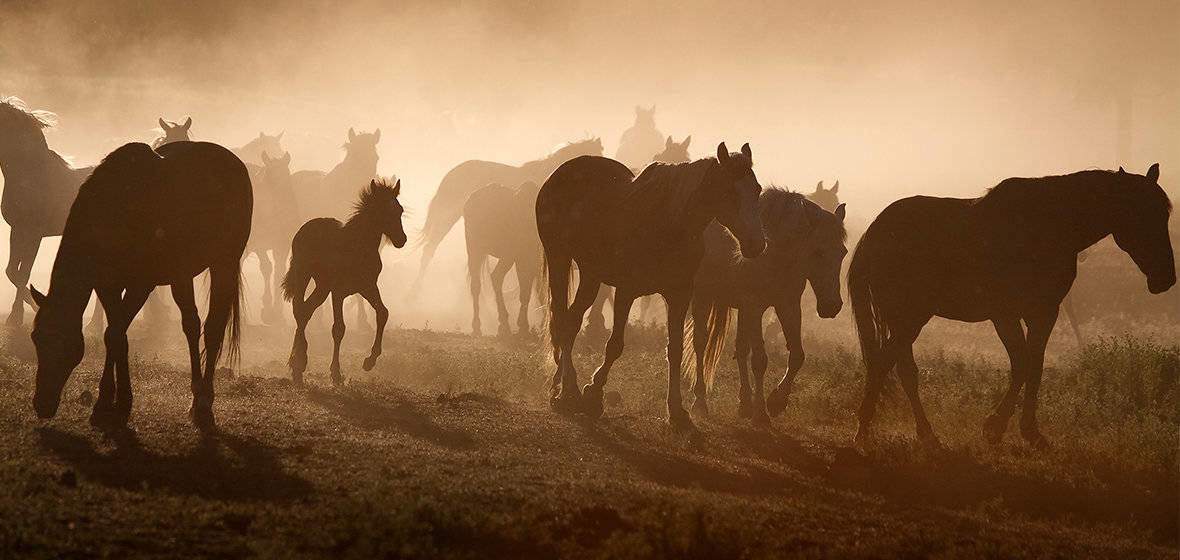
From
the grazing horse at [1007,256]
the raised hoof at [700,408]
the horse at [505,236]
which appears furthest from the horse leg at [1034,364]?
the horse at [505,236]

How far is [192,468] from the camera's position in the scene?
6.64m

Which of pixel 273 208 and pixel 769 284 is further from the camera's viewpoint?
pixel 273 208

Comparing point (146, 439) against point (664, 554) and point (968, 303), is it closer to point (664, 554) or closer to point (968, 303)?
point (664, 554)

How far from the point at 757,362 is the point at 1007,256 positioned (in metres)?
3.05

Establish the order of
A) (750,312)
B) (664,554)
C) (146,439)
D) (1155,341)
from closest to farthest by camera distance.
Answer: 1. (664,554)
2. (146,439)
3. (750,312)
4. (1155,341)

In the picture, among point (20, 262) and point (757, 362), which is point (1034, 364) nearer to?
point (757, 362)

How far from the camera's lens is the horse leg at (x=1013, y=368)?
968cm

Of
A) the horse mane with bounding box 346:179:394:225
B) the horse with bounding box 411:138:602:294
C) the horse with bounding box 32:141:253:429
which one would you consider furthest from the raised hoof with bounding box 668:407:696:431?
the horse with bounding box 411:138:602:294

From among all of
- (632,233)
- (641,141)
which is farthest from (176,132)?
(641,141)

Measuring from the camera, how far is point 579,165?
11055 mm

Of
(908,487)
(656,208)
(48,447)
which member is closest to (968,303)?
(908,487)

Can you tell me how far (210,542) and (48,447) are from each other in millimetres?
2829

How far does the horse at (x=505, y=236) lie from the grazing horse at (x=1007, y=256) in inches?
449

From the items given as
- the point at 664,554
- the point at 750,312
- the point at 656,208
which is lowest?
Answer: the point at 664,554
